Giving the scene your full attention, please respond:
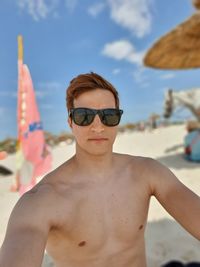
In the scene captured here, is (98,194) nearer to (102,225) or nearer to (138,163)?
(102,225)

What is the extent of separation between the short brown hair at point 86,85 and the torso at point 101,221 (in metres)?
0.27

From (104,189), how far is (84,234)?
5.9 inches

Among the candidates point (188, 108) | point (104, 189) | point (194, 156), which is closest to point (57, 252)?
point (104, 189)

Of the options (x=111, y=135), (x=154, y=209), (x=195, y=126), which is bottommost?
(x=154, y=209)

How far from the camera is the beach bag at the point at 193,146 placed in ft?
16.4

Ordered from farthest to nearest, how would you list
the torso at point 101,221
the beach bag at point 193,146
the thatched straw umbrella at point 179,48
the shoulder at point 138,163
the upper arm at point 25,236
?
the beach bag at point 193,146 < the thatched straw umbrella at point 179,48 < the shoulder at point 138,163 < the torso at point 101,221 < the upper arm at point 25,236

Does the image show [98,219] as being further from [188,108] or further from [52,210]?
[188,108]

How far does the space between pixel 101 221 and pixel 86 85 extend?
0.42 meters

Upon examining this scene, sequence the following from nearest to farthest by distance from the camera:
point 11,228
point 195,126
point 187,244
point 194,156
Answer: point 11,228, point 187,244, point 194,156, point 195,126

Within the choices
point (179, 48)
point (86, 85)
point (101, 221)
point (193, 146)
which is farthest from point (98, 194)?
point (179, 48)

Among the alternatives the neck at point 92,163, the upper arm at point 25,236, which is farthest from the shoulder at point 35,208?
the neck at point 92,163

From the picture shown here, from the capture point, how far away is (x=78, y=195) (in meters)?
0.90

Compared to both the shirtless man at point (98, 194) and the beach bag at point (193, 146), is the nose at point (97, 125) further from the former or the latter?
the beach bag at point (193, 146)

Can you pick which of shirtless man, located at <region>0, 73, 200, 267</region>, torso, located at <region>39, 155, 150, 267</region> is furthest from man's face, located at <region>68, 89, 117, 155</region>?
torso, located at <region>39, 155, 150, 267</region>
